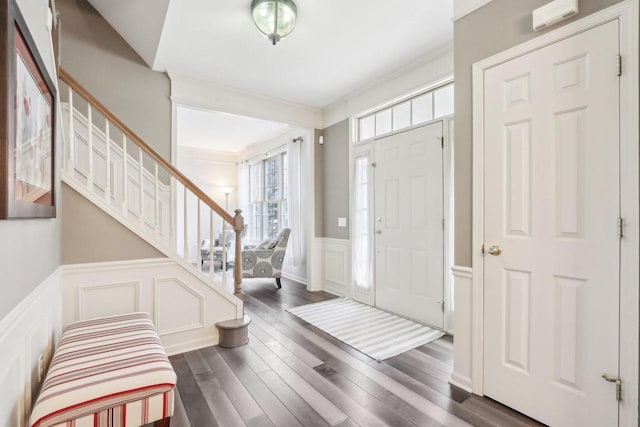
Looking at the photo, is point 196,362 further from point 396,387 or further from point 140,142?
point 140,142

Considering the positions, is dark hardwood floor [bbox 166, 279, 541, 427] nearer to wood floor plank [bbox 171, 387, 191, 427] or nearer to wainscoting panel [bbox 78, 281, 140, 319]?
wood floor plank [bbox 171, 387, 191, 427]

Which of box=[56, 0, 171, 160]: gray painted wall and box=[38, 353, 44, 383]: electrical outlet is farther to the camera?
box=[56, 0, 171, 160]: gray painted wall

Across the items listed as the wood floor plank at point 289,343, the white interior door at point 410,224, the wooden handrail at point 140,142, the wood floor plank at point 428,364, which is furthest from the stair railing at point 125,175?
the white interior door at point 410,224

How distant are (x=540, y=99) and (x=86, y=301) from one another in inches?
128

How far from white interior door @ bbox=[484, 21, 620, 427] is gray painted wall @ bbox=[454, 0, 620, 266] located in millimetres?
121

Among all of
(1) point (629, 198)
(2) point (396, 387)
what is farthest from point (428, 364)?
(1) point (629, 198)

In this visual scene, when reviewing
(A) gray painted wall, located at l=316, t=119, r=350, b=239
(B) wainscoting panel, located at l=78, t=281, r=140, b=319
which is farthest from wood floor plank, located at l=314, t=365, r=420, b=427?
(A) gray painted wall, located at l=316, t=119, r=350, b=239

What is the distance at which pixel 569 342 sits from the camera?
1.54 meters

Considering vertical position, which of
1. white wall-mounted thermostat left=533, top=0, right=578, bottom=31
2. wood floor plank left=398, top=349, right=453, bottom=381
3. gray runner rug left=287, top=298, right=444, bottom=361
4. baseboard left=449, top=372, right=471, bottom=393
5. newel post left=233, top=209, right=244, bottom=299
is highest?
white wall-mounted thermostat left=533, top=0, right=578, bottom=31

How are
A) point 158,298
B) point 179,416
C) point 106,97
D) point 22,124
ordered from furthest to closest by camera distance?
point 106,97 → point 158,298 → point 179,416 → point 22,124

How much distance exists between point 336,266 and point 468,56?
3079 millimetres

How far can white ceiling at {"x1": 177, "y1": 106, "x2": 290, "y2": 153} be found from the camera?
4.93m

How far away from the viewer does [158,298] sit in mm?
2426

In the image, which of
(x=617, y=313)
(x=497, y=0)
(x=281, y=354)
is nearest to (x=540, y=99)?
(x=497, y=0)
